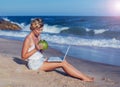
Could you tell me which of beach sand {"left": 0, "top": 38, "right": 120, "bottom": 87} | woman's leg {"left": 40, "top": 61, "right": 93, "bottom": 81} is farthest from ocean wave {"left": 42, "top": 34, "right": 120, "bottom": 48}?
woman's leg {"left": 40, "top": 61, "right": 93, "bottom": 81}

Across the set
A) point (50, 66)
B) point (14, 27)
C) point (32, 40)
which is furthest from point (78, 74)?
Result: point (14, 27)

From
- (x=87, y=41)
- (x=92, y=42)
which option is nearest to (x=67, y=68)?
(x=92, y=42)

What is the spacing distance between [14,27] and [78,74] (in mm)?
29221

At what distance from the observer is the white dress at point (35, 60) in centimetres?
785

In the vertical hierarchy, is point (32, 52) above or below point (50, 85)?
above

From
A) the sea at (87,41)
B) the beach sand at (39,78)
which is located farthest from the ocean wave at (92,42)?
the beach sand at (39,78)

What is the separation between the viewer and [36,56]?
7875 mm

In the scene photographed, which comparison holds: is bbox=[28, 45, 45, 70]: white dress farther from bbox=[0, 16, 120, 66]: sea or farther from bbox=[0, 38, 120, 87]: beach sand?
bbox=[0, 16, 120, 66]: sea

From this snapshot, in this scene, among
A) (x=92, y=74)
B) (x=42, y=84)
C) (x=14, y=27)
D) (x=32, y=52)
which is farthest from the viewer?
(x=14, y=27)

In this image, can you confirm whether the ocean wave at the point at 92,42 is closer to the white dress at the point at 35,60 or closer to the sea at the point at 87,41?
the sea at the point at 87,41

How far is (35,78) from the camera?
24.7 ft

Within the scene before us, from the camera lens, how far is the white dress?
7852mm

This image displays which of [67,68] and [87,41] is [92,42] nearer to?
[87,41]

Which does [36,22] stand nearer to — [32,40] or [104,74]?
[32,40]
